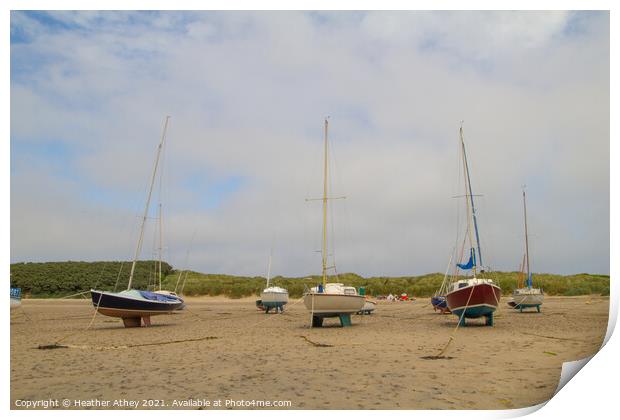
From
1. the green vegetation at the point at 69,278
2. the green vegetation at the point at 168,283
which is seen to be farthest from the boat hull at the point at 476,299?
the green vegetation at the point at 69,278

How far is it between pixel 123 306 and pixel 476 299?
46.3 ft

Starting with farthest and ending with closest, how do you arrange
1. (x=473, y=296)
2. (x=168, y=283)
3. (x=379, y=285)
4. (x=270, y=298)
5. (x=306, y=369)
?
(x=379, y=285) → (x=168, y=283) → (x=270, y=298) → (x=473, y=296) → (x=306, y=369)

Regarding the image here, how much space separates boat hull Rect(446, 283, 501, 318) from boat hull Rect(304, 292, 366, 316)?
4.30 meters

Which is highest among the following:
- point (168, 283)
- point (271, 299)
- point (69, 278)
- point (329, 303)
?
point (69, 278)

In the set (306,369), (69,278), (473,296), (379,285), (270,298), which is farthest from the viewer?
(379,285)

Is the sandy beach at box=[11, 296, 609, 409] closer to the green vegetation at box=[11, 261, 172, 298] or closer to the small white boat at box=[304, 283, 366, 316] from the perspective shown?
the small white boat at box=[304, 283, 366, 316]

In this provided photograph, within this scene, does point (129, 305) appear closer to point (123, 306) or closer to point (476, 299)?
point (123, 306)

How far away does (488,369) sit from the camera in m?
9.92

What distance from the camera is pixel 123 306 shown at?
19.8 metres

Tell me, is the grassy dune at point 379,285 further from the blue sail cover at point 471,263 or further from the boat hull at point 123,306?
the boat hull at point 123,306

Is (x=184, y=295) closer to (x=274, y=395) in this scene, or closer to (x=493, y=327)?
(x=493, y=327)

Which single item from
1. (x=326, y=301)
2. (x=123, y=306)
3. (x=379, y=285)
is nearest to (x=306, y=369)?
(x=326, y=301)

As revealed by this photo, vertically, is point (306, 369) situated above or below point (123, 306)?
below

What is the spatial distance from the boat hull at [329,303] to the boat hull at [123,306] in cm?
644
